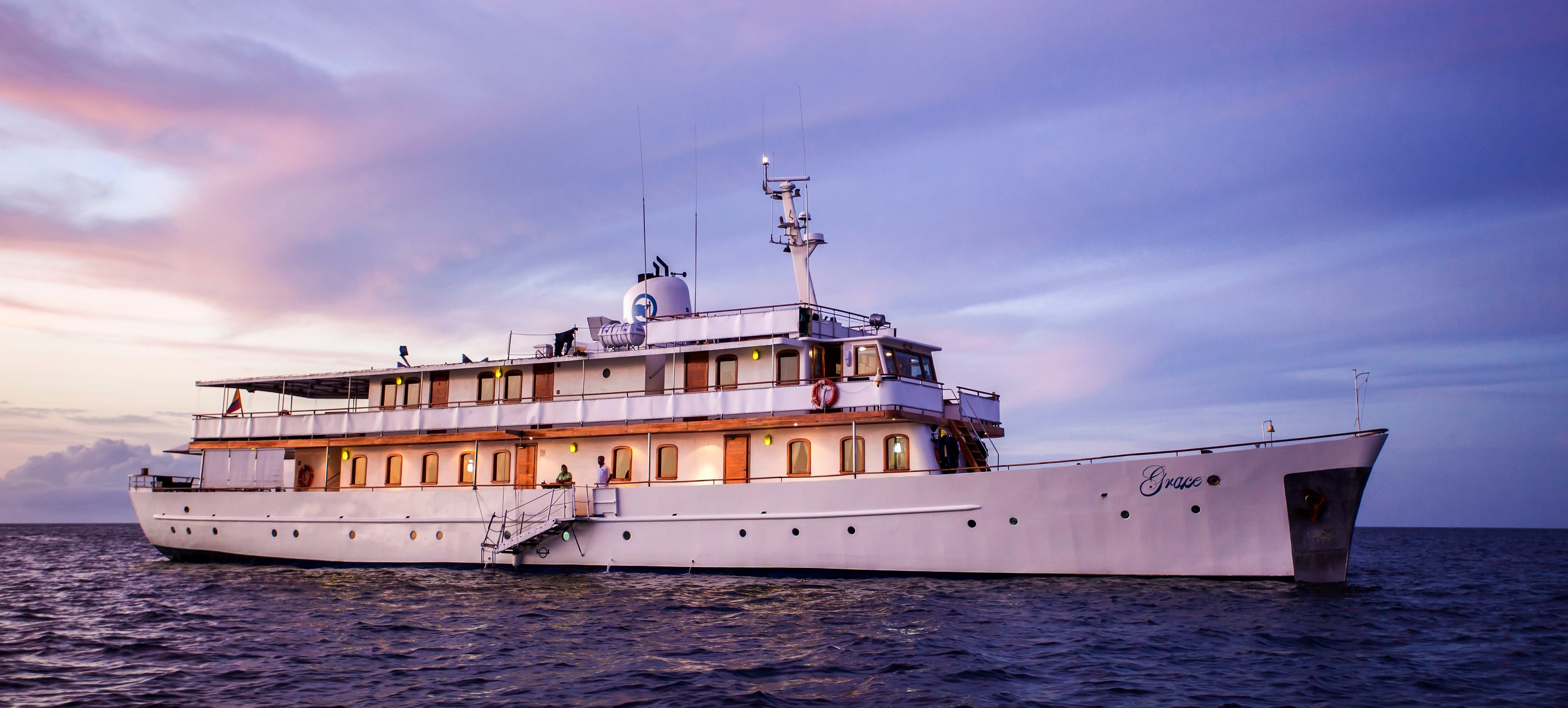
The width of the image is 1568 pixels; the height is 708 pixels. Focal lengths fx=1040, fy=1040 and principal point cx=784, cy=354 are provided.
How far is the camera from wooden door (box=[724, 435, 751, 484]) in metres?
24.5

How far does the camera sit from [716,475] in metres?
25.0

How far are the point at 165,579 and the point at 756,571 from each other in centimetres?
1534

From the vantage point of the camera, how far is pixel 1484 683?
1231cm

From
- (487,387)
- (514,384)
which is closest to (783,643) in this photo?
(514,384)

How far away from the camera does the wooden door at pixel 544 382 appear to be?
27922mm

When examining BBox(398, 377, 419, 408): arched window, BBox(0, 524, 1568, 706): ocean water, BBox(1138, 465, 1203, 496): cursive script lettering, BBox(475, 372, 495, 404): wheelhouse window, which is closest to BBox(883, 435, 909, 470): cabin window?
BBox(0, 524, 1568, 706): ocean water

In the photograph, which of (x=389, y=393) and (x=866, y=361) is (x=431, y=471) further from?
(x=866, y=361)

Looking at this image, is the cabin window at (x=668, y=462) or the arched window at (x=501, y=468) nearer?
the cabin window at (x=668, y=462)

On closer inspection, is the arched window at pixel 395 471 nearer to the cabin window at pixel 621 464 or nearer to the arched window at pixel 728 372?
the cabin window at pixel 621 464

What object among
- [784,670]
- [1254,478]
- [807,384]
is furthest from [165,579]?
[1254,478]

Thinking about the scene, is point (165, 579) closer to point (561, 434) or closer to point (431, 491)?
point (431, 491)

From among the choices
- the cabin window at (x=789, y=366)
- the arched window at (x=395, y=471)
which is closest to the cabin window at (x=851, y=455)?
the cabin window at (x=789, y=366)

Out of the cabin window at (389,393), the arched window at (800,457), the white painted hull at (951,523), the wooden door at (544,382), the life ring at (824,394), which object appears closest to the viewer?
the white painted hull at (951,523)

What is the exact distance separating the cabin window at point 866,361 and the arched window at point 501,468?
1003cm
